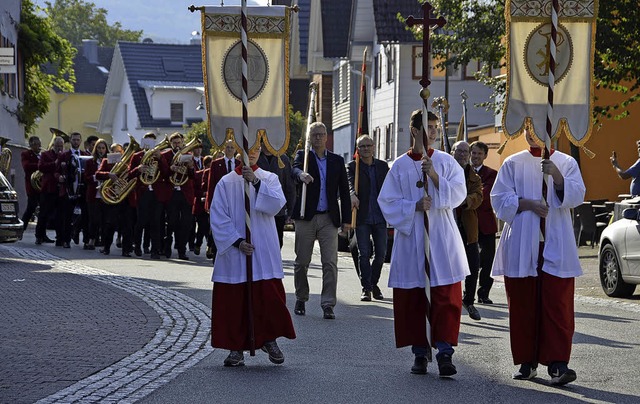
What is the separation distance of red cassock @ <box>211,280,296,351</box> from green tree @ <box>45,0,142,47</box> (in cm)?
9672

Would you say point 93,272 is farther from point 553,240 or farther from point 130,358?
point 553,240

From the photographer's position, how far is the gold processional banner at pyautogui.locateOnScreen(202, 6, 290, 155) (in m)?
11.5

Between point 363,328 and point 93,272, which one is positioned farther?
point 93,272

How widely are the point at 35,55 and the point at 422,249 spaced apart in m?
31.5

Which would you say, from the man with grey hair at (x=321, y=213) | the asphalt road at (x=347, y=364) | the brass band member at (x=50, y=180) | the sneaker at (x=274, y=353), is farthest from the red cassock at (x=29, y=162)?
the sneaker at (x=274, y=353)

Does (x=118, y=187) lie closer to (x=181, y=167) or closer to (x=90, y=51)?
(x=181, y=167)

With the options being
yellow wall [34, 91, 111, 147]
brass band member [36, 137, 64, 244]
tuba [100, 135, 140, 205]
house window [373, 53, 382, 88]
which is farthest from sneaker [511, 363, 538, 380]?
yellow wall [34, 91, 111, 147]

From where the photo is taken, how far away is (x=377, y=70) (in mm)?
49375

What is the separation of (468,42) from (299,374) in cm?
1843

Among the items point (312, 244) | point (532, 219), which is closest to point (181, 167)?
point (312, 244)

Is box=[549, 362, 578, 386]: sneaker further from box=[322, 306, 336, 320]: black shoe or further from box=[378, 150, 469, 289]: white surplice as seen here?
box=[322, 306, 336, 320]: black shoe

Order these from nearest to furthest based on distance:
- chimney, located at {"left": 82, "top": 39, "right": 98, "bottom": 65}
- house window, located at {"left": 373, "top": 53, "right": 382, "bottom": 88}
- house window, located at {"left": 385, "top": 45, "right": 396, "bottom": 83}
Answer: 1. house window, located at {"left": 385, "top": 45, "right": 396, "bottom": 83}
2. house window, located at {"left": 373, "top": 53, "right": 382, "bottom": 88}
3. chimney, located at {"left": 82, "top": 39, "right": 98, "bottom": 65}

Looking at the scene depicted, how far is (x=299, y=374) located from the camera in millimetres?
9977

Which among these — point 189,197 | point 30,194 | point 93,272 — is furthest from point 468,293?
point 30,194
